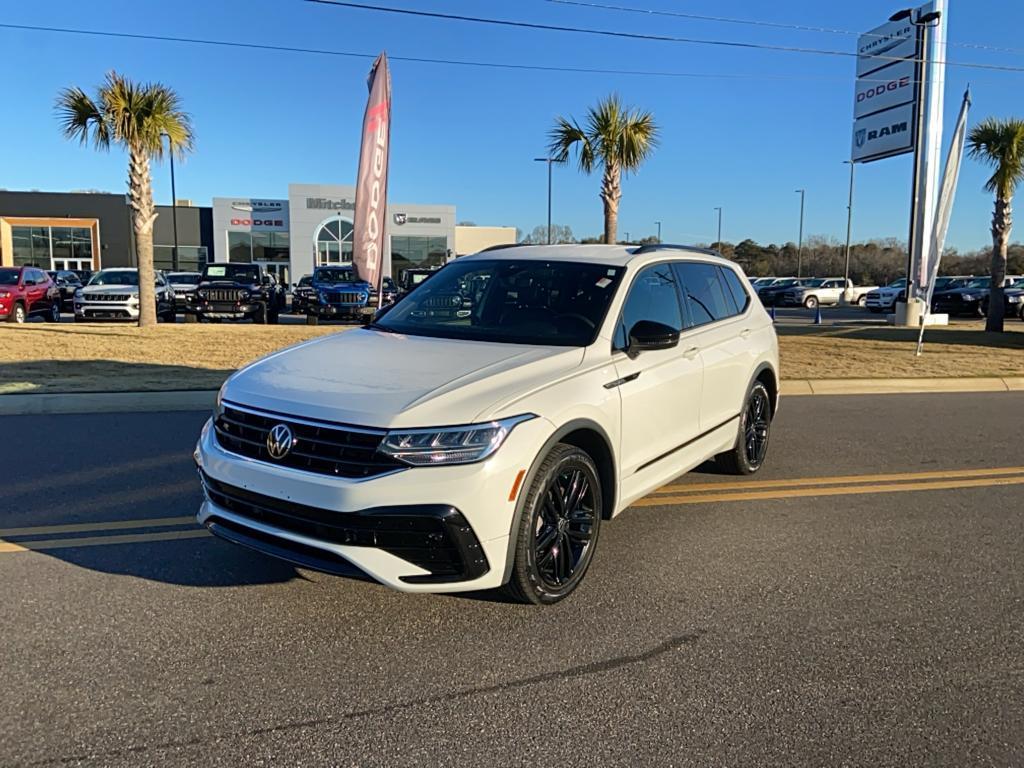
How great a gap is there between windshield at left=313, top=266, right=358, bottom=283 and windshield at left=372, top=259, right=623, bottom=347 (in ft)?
60.2

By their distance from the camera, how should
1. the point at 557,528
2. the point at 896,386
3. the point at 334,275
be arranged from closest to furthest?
the point at 557,528
the point at 896,386
the point at 334,275

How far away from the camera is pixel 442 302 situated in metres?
5.10

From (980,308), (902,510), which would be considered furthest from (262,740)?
(980,308)

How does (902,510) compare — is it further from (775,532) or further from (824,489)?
Result: (775,532)

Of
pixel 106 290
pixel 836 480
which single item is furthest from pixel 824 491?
pixel 106 290

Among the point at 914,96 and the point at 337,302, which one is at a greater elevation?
the point at 914,96

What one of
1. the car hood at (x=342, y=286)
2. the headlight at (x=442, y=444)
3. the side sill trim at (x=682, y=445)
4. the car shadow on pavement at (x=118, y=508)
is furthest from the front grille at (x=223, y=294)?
the headlight at (x=442, y=444)

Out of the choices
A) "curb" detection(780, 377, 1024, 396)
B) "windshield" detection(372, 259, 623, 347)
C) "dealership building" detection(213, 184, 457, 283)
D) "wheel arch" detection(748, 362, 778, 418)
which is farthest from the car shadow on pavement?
"dealership building" detection(213, 184, 457, 283)

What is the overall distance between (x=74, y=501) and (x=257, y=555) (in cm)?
189

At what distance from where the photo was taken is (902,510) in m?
5.50

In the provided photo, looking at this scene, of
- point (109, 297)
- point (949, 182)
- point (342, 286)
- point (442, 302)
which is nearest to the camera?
point (442, 302)

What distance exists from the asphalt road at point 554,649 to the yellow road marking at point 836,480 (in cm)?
44

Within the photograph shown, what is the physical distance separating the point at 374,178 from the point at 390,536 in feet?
42.9

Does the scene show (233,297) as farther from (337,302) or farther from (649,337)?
(649,337)
